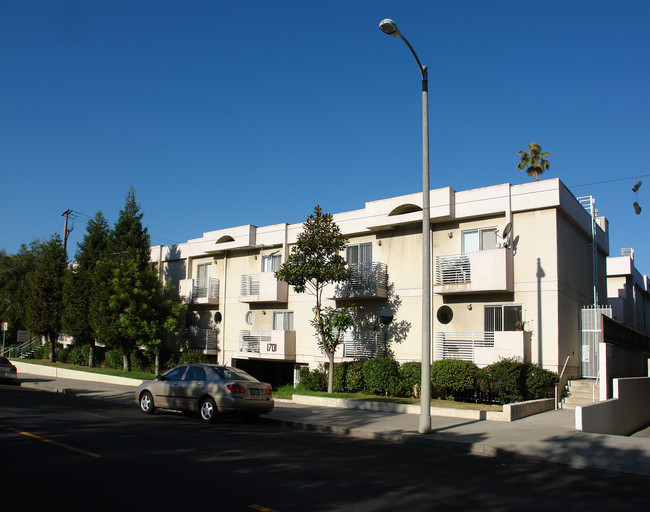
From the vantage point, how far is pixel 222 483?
738cm

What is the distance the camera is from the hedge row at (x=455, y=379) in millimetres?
18453

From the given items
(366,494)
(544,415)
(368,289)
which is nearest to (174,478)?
(366,494)

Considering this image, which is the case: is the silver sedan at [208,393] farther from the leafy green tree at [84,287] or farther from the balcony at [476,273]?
the leafy green tree at [84,287]

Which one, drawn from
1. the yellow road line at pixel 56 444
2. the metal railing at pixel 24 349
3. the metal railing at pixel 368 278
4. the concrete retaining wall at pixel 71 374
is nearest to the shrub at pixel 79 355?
the concrete retaining wall at pixel 71 374

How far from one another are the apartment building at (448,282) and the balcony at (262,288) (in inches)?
2.1

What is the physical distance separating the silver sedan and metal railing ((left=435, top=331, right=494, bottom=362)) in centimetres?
884

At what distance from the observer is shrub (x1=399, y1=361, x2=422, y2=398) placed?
806 inches

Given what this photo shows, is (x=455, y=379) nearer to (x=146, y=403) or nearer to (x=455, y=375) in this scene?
(x=455, y=375)

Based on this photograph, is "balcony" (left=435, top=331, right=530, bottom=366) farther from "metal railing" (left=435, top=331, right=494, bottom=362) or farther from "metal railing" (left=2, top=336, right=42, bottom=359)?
"metal railing" (left=2, top=336, right=42, bottom=359)

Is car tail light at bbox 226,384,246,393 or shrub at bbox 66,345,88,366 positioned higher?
car tail light at bbox 226,384,246,393

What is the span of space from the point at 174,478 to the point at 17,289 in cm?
4629

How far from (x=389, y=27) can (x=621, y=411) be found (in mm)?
13564

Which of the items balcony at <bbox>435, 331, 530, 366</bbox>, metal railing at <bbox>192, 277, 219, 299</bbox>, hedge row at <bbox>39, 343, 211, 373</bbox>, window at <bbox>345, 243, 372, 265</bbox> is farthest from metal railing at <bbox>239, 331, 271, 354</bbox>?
balcony at <bbox>435, 331, 530, 366</bbox>

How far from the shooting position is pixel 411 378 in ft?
67.6
